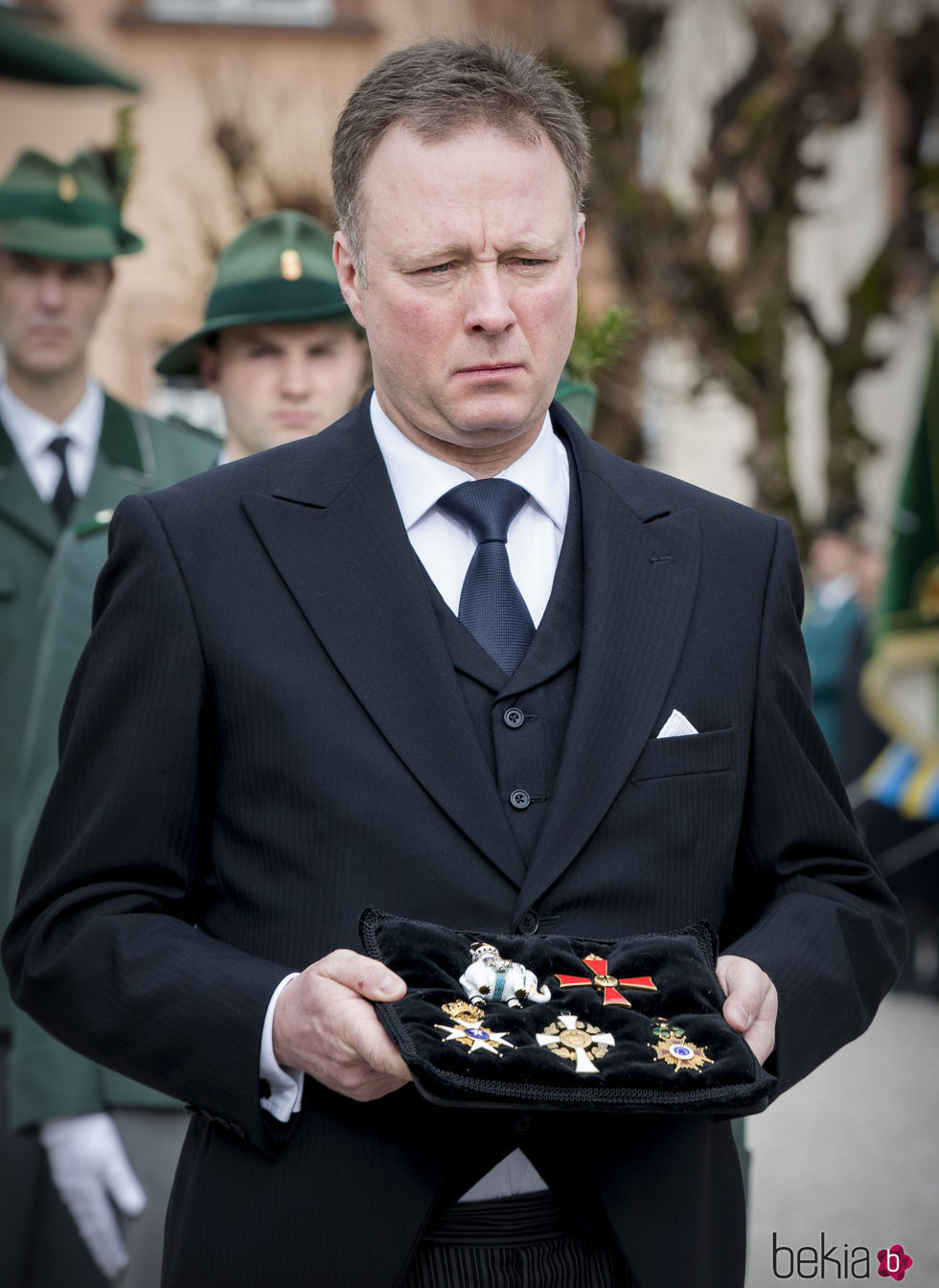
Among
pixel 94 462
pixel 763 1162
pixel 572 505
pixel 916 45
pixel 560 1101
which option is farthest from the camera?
pixel 916 45

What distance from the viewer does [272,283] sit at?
3598 mm

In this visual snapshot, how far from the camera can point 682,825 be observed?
6.55ft

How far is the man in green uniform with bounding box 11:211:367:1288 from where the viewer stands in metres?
3.22

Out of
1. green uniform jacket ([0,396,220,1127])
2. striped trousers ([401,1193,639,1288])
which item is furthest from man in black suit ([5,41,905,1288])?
green uniform jacket ([0,396,220,1127])

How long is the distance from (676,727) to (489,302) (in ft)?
1.71

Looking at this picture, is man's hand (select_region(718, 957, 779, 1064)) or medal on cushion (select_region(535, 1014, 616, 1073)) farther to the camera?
man's hand (select_region(718, 957, 779, 1064))

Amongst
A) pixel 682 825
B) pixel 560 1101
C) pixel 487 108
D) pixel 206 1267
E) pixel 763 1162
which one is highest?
pixel 487 108

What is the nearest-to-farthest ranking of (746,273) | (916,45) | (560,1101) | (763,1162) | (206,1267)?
(560,1101) < (206,1267) < (763,1162) < (746,273) < (916,45)

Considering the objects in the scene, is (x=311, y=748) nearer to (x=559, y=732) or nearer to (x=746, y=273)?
(x=559, y=732)

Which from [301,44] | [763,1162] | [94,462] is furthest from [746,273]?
[94,462]

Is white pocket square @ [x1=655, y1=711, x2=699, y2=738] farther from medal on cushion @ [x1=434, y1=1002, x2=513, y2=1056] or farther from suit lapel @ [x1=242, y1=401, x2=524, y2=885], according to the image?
medal on cushion @ [x1=434, y1=1002, x2=513, y2=1056]

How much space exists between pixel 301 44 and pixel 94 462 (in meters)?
11.0

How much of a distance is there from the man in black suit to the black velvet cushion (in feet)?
0.26

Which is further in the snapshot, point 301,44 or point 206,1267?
point 301,44
